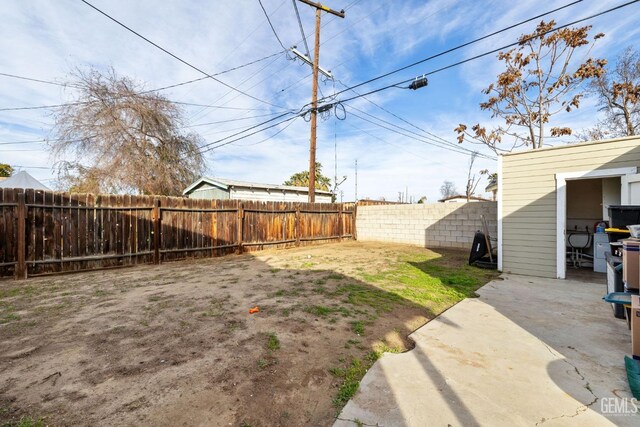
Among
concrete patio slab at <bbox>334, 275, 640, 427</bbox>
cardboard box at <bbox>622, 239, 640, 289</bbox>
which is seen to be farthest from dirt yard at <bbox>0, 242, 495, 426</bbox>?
cardboard box at <bbox>622, 239, 640, 289</bbox>

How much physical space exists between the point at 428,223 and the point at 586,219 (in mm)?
4506

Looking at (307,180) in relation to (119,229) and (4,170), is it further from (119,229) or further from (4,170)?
(4,170)

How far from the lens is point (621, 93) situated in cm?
1382

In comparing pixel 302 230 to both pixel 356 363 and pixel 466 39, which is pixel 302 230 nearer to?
pixel 466 39

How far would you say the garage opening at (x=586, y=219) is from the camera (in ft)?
21.3

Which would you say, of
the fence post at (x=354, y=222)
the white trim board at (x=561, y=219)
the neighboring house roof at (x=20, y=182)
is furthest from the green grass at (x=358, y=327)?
the neighboring house roof at (x=20, y=182)

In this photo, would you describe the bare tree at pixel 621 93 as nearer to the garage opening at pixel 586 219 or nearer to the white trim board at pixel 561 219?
the garage opening at pixel 586 219

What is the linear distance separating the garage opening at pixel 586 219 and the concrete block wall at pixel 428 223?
1.88 m

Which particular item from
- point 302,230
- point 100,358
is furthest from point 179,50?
point 100,358

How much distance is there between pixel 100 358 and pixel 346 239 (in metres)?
10.8

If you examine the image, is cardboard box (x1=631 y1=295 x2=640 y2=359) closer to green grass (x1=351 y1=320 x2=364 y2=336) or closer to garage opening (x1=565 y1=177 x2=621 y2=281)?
green grass (x1=351 y1=320 x2=364 y2=336)

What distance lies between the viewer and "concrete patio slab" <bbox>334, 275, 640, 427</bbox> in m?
1.69

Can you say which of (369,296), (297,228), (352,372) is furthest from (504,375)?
(297,228)

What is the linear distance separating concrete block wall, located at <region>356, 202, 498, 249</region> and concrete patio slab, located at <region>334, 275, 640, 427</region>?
6.05m
